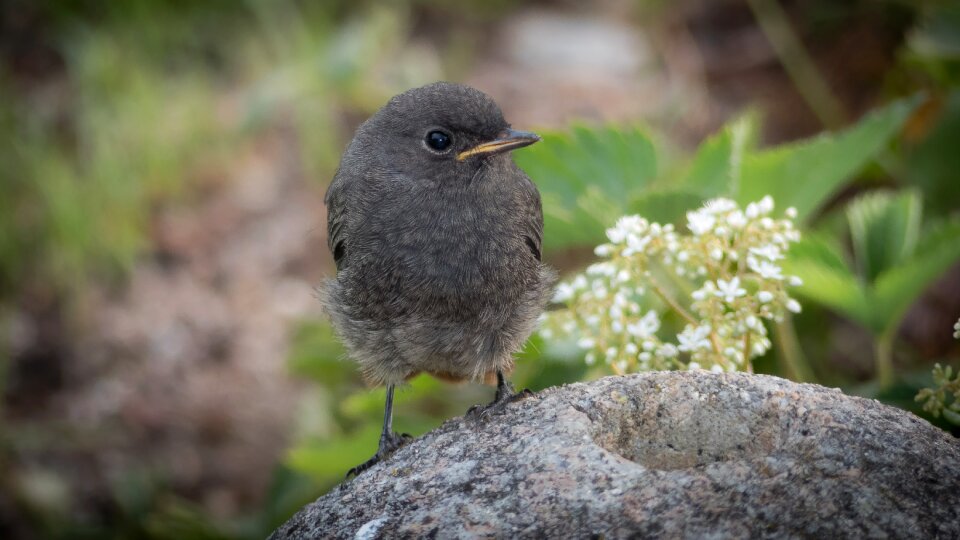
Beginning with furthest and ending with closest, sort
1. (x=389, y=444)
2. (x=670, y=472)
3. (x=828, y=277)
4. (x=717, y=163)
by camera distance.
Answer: (x=717, y=163), (x=389, y=444), (x=828, y=277), (x=670, y=472)

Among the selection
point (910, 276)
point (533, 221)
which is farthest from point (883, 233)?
point (533, 221)

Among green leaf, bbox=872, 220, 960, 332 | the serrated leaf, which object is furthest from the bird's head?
green leaf, bbox=872, 220, 960, 332

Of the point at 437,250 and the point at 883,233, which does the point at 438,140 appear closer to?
the point at 437,250

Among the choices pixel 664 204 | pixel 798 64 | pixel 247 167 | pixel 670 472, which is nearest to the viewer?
pixel 670 472

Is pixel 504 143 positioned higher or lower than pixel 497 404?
higher

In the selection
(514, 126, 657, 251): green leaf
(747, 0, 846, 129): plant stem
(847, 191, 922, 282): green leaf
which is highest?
(747, 0, 846, 129): plant stem

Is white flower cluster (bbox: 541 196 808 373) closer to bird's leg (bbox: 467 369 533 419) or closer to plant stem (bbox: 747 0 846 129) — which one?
bird's leg (bbox: 467 369 533 419)
